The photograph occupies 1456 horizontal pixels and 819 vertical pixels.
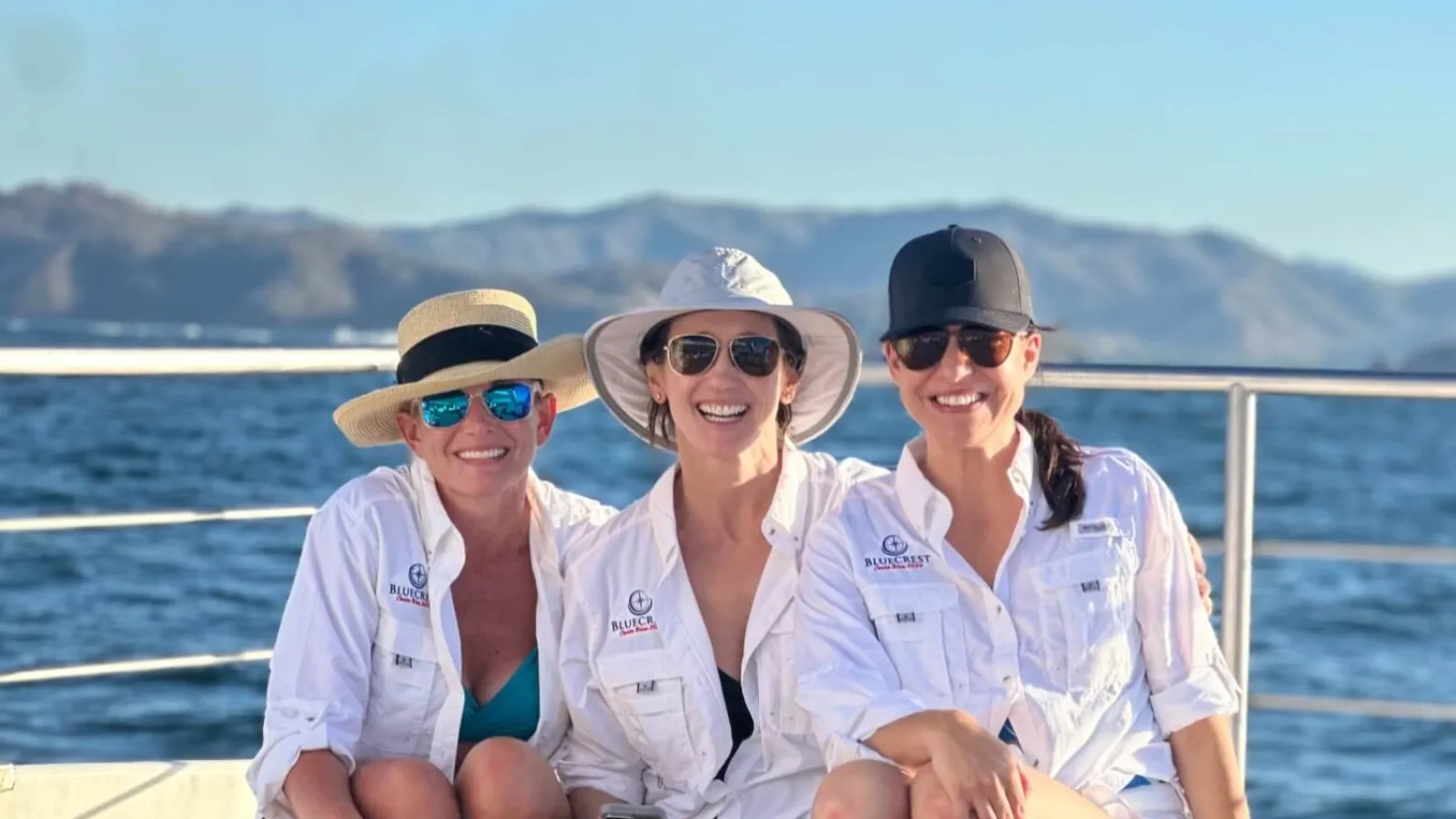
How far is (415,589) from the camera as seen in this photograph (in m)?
3.09

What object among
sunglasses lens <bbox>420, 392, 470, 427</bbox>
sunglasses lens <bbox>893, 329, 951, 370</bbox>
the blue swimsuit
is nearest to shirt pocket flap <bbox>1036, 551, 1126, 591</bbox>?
sunglasses lens <bbox>893, 329, 951, 370</bbox>

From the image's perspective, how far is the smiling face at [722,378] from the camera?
3.09 meters

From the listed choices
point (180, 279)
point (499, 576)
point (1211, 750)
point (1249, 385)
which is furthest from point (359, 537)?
point (180, 279)

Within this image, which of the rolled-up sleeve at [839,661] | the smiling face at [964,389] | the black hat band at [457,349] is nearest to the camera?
the rolled-up sleeve at [839,661]

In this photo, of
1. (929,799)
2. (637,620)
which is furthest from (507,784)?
(929,799)

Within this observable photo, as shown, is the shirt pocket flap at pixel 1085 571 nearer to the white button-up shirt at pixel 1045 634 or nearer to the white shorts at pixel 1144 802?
the white button-up shirt at pixel 1045 634

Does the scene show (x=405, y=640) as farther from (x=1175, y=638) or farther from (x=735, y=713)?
(x=1175, y=638)

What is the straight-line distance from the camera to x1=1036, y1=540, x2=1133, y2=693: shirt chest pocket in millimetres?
2834

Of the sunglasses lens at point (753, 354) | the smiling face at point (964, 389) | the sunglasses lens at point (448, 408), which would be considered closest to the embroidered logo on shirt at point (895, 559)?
the smiling face at point (964, 389)

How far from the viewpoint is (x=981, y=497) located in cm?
298

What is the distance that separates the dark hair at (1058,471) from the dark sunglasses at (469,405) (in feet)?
2.77

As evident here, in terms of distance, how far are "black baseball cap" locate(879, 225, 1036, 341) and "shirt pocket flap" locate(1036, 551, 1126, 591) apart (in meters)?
0.37

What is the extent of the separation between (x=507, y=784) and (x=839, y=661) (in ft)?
1.76

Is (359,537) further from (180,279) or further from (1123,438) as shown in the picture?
(180,279)
